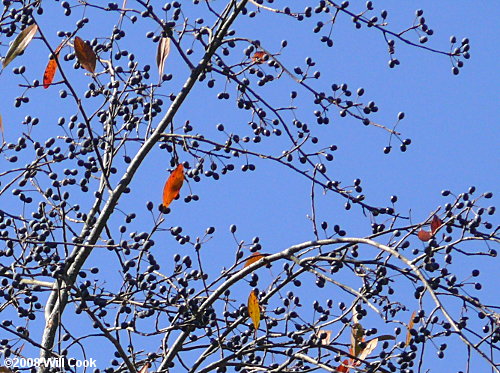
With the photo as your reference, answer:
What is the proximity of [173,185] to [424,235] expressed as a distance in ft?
3.62

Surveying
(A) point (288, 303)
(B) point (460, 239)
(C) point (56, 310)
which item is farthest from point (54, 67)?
(B) point (460, 239)

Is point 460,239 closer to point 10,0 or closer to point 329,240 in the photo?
point 329,240

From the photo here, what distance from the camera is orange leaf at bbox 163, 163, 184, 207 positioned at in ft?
14.0

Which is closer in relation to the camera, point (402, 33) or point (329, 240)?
point (329, 240)

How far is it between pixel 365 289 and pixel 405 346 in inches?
11.8

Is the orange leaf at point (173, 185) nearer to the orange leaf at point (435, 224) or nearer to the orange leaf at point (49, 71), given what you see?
the orange leaf at point (49, 71)

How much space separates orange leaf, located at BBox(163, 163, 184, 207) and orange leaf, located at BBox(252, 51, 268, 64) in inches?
29.9

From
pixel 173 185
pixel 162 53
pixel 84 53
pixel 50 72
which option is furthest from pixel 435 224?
pixel 50 72

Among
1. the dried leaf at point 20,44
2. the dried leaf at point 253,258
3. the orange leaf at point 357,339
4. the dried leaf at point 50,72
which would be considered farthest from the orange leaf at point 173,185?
the orange leaf at point 357,339

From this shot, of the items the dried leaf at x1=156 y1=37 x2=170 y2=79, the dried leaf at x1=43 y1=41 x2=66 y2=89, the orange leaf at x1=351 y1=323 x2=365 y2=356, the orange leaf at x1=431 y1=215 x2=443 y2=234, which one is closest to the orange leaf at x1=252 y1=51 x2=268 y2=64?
the dried leaf at x1=156 y1=37 x2=170 y2=79

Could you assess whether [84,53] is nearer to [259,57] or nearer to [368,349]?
[259,57]

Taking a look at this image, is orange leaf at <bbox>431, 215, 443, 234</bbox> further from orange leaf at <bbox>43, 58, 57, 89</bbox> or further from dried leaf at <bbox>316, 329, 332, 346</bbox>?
orange leaf at <bbox>43, 58, 57, 89</bbox>

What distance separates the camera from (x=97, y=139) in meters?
4.46

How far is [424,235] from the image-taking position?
411 centimetres
